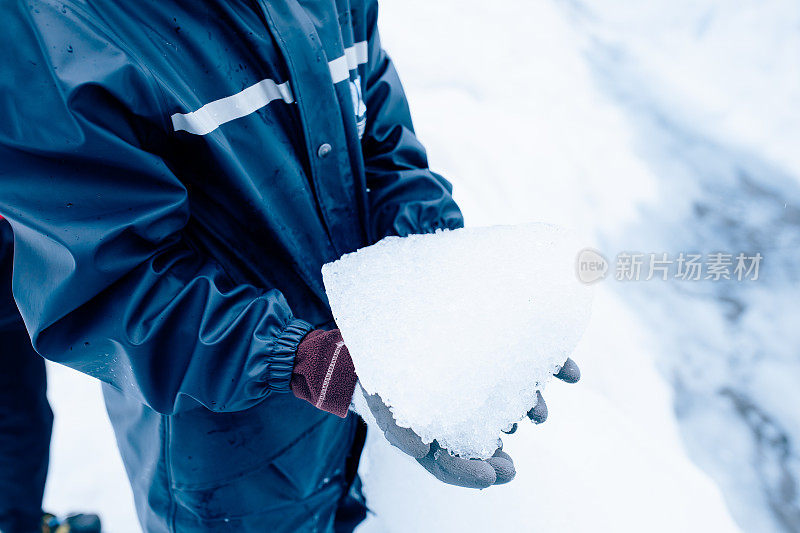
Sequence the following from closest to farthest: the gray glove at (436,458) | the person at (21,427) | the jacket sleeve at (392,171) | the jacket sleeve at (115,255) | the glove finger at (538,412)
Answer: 1. the jacket sleeve at (115,255)
2. the gray glove at (436,458)
3. the glove finger at (538,412)
4. the jacket sleeve at (392,171)
5. the person at (21,427)

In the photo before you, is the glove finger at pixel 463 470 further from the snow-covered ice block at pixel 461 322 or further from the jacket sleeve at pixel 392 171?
the jacket sleeve at pixel 392 171

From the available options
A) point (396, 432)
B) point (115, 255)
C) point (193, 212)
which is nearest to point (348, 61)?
point (193, 212)

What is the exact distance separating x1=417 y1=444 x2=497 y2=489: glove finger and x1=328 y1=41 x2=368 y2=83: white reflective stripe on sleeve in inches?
23.4

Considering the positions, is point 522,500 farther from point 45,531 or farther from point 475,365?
point 45,531

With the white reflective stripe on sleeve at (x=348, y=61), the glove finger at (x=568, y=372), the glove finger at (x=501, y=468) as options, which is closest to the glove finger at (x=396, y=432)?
the glove finger at (x=501, y=468)

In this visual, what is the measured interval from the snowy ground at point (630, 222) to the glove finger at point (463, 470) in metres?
0.48

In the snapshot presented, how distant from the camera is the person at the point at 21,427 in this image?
1.17m

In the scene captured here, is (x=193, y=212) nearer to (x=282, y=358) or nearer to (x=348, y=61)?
(x=282, y=358)

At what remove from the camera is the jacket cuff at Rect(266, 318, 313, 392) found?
728 millimetres

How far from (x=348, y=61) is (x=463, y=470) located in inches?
26.8

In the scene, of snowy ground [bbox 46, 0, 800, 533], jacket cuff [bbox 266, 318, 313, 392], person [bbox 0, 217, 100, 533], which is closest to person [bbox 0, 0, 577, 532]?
jacket cuff [bbox 266, 318, 313, 392]

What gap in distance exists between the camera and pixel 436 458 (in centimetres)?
70

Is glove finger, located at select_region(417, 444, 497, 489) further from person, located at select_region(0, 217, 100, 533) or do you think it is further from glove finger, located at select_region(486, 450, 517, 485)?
person, located at select_region(0, 217, 100, 533)

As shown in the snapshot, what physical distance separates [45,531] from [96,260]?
1.26 metres
